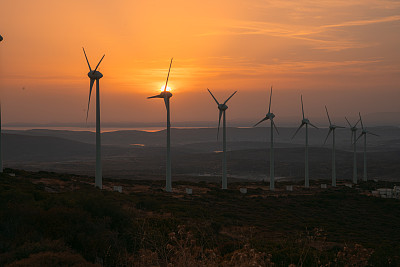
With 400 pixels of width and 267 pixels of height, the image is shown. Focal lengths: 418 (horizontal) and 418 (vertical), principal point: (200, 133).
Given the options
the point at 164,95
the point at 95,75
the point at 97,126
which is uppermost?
the point at 95,75

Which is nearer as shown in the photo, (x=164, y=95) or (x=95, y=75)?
(x=95, y=75)

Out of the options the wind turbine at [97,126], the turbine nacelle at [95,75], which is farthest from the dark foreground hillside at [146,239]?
the turbine nacelle at [95,75]

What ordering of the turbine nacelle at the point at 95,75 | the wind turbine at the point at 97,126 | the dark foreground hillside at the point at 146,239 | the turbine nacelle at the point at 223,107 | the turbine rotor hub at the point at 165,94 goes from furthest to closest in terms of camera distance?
the turbine nacelle at the point at 223,107
the turbine rotor hub at the point at 165,94
the turbine nacelle at the point at 95,75
the wind turbine at the point at 97,126
the dark foreground hillside at the point at 146,239

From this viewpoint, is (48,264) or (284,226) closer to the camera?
(48,264)

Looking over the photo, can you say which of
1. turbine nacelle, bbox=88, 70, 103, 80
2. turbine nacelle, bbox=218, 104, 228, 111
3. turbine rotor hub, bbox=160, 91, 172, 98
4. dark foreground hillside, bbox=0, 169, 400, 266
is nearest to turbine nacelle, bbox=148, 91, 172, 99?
turbine rotor hub, bbox=160, 91, 172, 98

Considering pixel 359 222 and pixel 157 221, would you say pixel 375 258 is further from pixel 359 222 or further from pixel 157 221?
pixel 359 222

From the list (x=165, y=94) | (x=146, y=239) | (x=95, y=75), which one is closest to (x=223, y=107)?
(x=165, y=94)

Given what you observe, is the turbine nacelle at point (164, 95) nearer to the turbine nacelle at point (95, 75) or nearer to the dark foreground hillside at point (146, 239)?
the turbine nacelle at point (95, 75)

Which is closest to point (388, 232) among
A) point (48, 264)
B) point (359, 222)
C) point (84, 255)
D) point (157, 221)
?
point (359, 222)

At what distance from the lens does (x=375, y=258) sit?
57.0 feet

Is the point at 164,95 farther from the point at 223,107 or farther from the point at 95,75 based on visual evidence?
the point at 223,107

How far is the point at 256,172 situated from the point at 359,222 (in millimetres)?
146913

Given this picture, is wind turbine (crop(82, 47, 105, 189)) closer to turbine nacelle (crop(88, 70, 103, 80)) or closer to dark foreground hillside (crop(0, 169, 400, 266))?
turbine nacelle (crop(88, 70, 103, 80))

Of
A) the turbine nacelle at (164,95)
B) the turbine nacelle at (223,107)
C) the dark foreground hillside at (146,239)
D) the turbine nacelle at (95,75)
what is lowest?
the dark foreground hillside at (146,239)
